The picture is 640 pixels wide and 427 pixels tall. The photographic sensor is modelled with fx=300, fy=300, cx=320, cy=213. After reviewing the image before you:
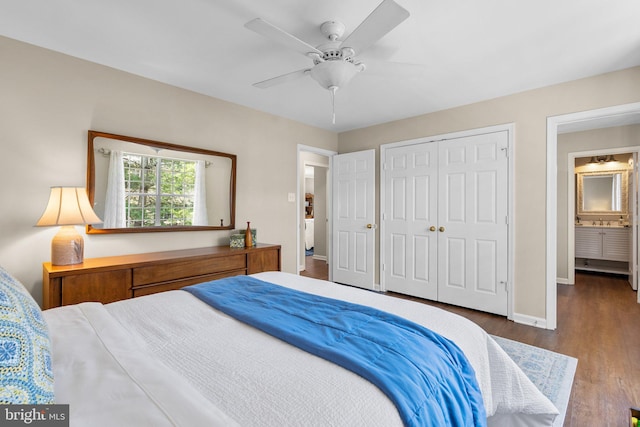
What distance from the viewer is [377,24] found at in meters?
1.55

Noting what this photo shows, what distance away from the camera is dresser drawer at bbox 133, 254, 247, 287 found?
2.33 meters

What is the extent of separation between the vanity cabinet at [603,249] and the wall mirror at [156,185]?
6.07m

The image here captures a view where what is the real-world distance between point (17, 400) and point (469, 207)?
3.72 meters

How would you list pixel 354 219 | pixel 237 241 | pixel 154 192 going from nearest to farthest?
1. pixel 154 192
2. pixel 237 241
3. pixel 354 219

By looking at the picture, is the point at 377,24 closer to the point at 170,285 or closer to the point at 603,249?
the point at 170,285

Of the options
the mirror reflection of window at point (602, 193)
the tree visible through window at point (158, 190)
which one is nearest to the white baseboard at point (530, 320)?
the tree visible through window at point (158, 190)

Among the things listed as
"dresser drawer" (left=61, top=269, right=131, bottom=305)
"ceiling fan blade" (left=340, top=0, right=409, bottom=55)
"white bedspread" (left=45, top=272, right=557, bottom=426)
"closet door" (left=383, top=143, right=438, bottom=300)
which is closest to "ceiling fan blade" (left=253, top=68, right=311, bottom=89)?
"ceiling fan blade" (left=340, top=0, right=409, bottom=55)

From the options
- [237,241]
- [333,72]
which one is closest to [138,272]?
[237,241]

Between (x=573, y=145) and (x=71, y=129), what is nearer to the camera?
(x=71, y=129)

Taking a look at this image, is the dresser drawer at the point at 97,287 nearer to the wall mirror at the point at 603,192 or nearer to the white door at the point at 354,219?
the white door at the point at 354,219

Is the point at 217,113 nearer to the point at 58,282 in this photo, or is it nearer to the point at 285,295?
the point at 58,282

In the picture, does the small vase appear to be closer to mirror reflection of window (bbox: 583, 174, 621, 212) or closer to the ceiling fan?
the ceiling fan

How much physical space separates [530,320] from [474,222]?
1129 millimetres

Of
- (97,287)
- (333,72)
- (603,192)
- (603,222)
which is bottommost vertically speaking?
(97,287)
